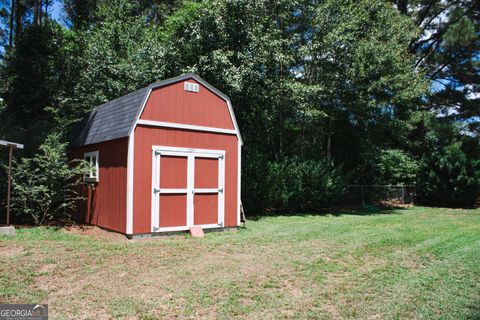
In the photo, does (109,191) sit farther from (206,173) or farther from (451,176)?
(451,176)

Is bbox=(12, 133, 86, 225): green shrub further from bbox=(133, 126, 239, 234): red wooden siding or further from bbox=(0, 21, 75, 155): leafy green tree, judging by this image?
bbox=(0, 21, 75, 155): leafy green tree

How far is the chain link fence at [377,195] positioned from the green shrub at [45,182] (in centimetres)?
1229

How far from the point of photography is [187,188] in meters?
8.67

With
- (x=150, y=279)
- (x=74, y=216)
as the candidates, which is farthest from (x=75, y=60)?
(x=150, y=279)

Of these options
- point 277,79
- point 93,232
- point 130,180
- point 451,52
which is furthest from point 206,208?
point 451,52

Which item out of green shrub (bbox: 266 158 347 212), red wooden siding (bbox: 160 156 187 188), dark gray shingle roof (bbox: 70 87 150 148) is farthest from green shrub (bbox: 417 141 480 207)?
dark gray shingle roof (bbox: 70 87 150 148)

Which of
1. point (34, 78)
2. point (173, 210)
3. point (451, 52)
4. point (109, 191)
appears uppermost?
point (451, 52)

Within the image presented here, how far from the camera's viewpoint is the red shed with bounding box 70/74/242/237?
8086 mm

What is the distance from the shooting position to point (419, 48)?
21.7m

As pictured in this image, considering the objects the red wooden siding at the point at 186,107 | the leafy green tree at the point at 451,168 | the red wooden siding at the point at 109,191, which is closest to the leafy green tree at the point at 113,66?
the red wooden siding at the point at 109,191

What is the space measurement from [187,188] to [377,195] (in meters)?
12.3

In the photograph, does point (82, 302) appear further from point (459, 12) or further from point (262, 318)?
point (459, 12)

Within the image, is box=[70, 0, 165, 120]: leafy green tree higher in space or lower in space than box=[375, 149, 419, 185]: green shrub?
higher

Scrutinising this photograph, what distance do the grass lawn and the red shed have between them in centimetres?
72
